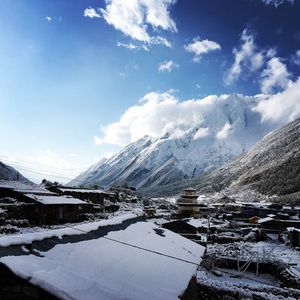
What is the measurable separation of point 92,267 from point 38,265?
5.76 feet

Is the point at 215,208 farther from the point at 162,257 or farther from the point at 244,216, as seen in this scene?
the point at 162,257

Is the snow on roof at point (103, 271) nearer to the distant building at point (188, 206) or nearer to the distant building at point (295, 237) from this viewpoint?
the distant building at point (295, 237)

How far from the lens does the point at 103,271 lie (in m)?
8.91

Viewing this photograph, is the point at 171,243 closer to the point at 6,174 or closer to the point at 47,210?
the point at 47,210

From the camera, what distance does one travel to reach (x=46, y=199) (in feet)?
145

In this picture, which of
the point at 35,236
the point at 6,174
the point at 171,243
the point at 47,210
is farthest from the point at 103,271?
the point at 6,174

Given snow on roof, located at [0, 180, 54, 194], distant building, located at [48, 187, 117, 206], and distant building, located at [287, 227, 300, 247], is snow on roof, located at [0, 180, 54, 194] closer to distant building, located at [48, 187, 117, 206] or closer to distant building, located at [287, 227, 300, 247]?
distant building, located at [48, 187, 117, 206]

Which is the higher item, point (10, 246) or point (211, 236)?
point (10, 246)

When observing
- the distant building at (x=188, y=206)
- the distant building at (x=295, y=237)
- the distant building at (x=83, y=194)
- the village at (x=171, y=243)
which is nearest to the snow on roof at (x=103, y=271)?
the village at (x=171, y=243)

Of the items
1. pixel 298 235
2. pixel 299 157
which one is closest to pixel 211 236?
pixel 298 235

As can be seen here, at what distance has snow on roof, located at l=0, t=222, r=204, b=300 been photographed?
7.12 metres

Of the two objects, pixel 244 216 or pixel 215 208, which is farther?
pixel 215 208

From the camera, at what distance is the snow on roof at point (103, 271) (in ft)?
23.4

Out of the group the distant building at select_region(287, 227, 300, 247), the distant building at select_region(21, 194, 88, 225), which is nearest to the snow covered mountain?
the distant building at select_region(21, 194, 88, 225)
